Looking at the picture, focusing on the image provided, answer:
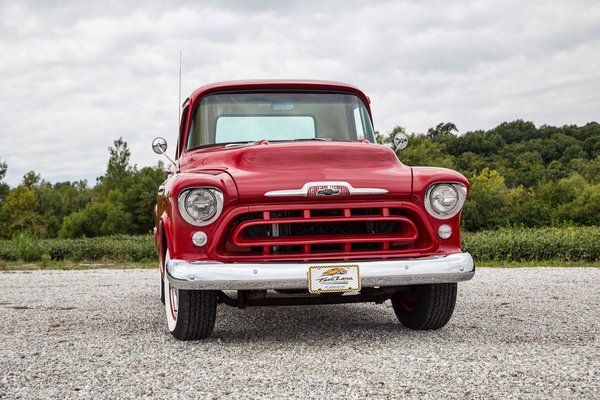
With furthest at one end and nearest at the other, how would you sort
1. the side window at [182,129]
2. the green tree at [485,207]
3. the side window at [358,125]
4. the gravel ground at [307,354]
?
the green tree at [485,207] → the side window at [182,129] → the side window at [358,125] → the gravel ground at [307,354]

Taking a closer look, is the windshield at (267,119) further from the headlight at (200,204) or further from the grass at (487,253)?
the grass at (487,253)

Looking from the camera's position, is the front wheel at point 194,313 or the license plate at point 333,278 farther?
the front wheel at point 194,313

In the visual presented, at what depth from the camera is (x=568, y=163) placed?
66.1m

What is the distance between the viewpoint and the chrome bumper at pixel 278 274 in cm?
426

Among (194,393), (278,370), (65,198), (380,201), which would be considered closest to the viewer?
(194,393)

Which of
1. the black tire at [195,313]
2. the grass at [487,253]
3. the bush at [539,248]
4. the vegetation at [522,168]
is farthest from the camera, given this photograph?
the vegetation at [522,168]

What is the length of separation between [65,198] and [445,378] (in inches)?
3734

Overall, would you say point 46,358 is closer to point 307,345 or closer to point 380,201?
point 307,345

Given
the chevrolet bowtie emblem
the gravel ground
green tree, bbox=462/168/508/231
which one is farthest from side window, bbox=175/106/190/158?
green tree, bbox=462/168/508/231

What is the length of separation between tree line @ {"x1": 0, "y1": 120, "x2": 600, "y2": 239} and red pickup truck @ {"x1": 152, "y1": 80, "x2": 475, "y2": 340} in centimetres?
4953

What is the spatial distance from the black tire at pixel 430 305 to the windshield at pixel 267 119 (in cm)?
154

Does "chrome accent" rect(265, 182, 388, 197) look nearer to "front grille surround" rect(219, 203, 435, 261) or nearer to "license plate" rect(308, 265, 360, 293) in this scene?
"front grille surround" rect(219, 203, 435, 261)

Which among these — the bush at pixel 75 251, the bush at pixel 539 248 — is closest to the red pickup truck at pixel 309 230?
the bush at pixel 539 248

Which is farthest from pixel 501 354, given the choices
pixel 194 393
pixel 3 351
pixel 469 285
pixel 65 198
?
pixel 65 198
